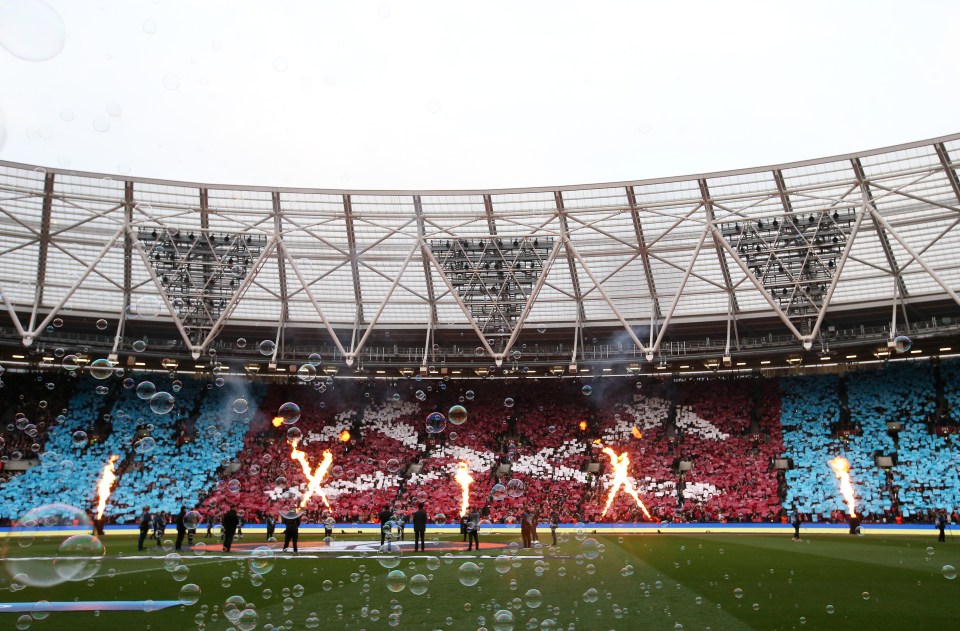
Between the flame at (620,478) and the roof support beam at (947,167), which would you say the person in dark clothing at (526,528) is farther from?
the roof support beam at (947,167)

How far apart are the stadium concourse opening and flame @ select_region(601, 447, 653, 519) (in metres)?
0.14

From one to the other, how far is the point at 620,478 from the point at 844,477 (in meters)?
12.4

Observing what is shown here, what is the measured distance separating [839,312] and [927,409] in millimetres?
7410

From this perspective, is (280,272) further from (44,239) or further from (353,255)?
(44,239)

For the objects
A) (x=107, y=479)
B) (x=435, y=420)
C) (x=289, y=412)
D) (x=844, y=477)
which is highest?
(x=289, y=412)

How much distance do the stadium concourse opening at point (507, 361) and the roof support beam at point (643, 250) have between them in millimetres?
235

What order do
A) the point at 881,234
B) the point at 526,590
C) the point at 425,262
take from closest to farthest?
the point at 526,590 < the point at 881,234 < the point at 425,262

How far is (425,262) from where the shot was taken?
4181 centimetres

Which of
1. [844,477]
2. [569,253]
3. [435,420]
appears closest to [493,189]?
[569,253]

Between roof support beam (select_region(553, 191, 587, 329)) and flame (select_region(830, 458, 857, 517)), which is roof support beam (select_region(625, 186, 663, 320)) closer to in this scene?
roof support beam (select_region(553, 191, 587, 329))

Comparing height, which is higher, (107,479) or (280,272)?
(280,272)

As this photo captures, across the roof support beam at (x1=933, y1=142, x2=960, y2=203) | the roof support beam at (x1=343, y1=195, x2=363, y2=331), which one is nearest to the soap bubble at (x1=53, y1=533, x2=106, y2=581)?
the roof support beam at (x1=343, y1=195, x2=363, y2=331)

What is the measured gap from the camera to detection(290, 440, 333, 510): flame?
43750 mm

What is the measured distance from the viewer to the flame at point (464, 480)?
144 feet
